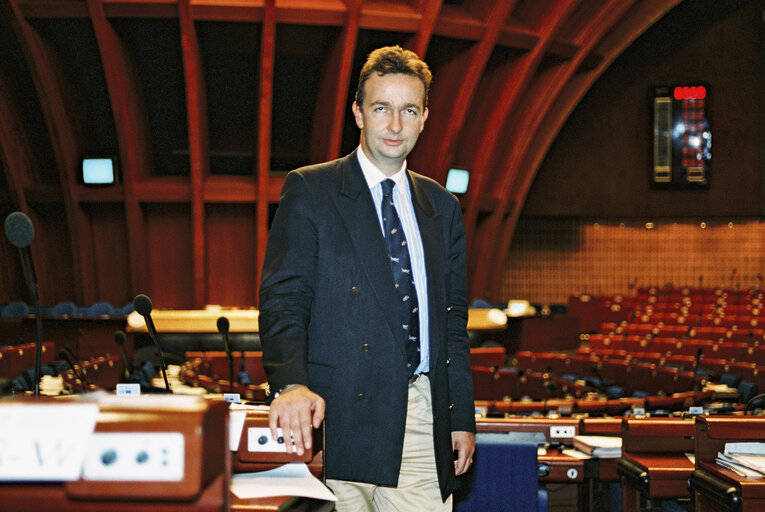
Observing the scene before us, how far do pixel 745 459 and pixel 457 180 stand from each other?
13.2m

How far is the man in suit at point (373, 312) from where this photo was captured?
6.39ft

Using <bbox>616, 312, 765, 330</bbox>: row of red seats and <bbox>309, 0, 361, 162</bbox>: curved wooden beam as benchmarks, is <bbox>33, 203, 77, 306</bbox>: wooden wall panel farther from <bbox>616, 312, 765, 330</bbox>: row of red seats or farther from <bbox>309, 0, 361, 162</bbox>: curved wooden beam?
<bbox>616, 312, 765, 330</bbox>: row of red seats

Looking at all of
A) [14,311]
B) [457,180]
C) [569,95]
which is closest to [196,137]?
[14,311]

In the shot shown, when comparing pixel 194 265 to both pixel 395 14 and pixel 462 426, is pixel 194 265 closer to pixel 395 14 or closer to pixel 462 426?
pixel 395 14

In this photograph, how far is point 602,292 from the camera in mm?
22719

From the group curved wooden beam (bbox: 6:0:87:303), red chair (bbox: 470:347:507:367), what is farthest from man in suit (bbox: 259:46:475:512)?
curved wooden beam (bbox: 6:0:87:303)

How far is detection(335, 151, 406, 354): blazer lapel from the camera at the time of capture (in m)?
1.98

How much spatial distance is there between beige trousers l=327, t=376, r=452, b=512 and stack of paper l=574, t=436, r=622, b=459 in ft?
7.74

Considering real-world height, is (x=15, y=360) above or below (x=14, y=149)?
below

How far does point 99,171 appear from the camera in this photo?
14602mm

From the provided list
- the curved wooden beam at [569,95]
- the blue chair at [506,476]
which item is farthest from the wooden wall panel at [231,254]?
the blue chair at [506,476]

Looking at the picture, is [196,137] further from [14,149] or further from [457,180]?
[457,180]

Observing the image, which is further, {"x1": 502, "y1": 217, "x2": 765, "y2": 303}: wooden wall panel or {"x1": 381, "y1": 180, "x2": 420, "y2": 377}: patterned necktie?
{"x1": 502, "y1": 217, "x2": 765, "y2": 303}: wooden wall panel

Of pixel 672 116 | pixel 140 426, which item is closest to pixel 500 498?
pixel 140 426
